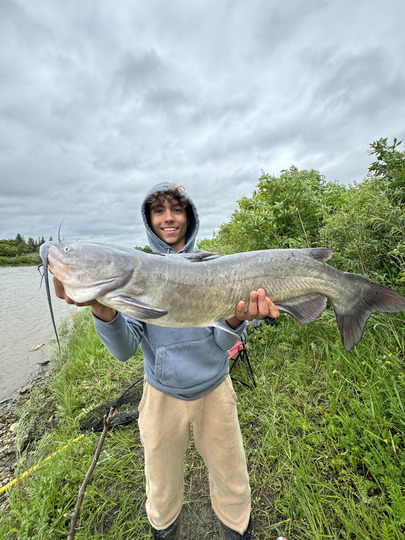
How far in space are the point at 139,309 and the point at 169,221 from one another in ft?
3.31

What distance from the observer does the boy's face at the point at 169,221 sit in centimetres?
234

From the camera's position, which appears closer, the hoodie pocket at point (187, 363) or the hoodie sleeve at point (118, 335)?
the hoodie sleeve at point (118, 335)

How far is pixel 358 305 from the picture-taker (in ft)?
6.61

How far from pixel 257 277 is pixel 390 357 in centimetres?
166

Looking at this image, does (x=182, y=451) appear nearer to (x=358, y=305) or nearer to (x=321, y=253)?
(x=358, y=305)

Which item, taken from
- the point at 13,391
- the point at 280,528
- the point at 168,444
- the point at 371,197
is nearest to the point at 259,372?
the point at 280,528

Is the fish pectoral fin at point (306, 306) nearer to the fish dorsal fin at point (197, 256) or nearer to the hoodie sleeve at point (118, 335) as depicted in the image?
the fish dorsal fin at point (197, 256)

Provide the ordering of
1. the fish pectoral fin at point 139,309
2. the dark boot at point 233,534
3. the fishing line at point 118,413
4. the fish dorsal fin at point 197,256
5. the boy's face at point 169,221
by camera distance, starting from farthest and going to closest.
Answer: the fishing line at point 118,413, the boy's face at point 169,221, the dark boot at point 233,534, the fish dorsal fin at point 197,256, the fish pectoral fin at point 139,309

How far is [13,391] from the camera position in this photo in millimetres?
6223

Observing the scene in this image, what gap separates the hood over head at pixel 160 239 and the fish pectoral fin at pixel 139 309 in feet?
2.79

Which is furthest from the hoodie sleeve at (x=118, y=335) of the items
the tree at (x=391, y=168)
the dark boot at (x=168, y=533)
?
the tree at (x=391, y=168)

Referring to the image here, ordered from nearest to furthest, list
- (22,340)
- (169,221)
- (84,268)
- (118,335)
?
1. (84,268)
2. (118,335)
3. (169,221)
4. (22,340)

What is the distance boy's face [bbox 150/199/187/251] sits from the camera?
7.69 feet

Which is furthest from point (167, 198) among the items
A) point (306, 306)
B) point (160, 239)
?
point (306, 306)
